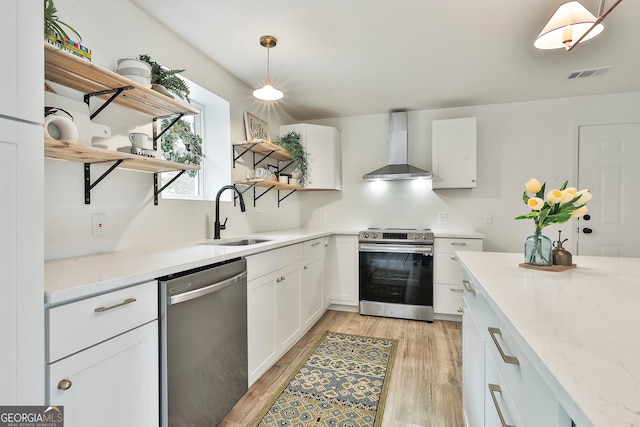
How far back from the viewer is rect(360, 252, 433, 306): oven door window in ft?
10.6

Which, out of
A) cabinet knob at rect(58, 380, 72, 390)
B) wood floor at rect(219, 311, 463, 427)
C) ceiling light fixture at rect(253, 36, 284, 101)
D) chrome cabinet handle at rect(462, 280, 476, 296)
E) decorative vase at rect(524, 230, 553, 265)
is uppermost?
ceiling light fixture at rect(253, 36, 284, 101)

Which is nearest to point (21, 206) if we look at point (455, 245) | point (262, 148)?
point (262, 148)

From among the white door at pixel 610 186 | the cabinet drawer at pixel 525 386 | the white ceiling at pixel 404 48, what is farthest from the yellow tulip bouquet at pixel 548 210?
the white door at pixel 610 186

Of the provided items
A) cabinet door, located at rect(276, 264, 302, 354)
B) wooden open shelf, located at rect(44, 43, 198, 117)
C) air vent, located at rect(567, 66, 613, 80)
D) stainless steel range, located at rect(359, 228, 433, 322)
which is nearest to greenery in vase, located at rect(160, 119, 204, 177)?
wooden open shelf, located at rect(44, 43, 198, 117)

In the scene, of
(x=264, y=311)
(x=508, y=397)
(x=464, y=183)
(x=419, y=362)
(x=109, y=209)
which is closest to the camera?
(x=508, y=397)

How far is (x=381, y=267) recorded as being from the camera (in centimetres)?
336

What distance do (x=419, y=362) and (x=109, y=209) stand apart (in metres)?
2.36

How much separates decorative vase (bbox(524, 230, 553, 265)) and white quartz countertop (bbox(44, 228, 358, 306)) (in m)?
1.46

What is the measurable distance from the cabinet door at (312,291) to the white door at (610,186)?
298 centimetres

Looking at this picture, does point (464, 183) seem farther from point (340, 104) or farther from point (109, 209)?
point (109, 209)

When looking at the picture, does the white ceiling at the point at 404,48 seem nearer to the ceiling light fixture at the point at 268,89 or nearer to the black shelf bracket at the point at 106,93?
the ceiling light fixture at the point at 268,89

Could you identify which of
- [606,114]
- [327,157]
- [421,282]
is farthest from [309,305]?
[606,114]

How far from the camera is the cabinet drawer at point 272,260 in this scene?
1.93m

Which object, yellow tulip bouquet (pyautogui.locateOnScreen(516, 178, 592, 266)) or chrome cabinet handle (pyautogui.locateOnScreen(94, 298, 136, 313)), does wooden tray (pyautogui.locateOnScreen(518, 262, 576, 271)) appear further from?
chrome cabinet handle (pyautogui.locateOnScreen(94, 298, 136, 313))
